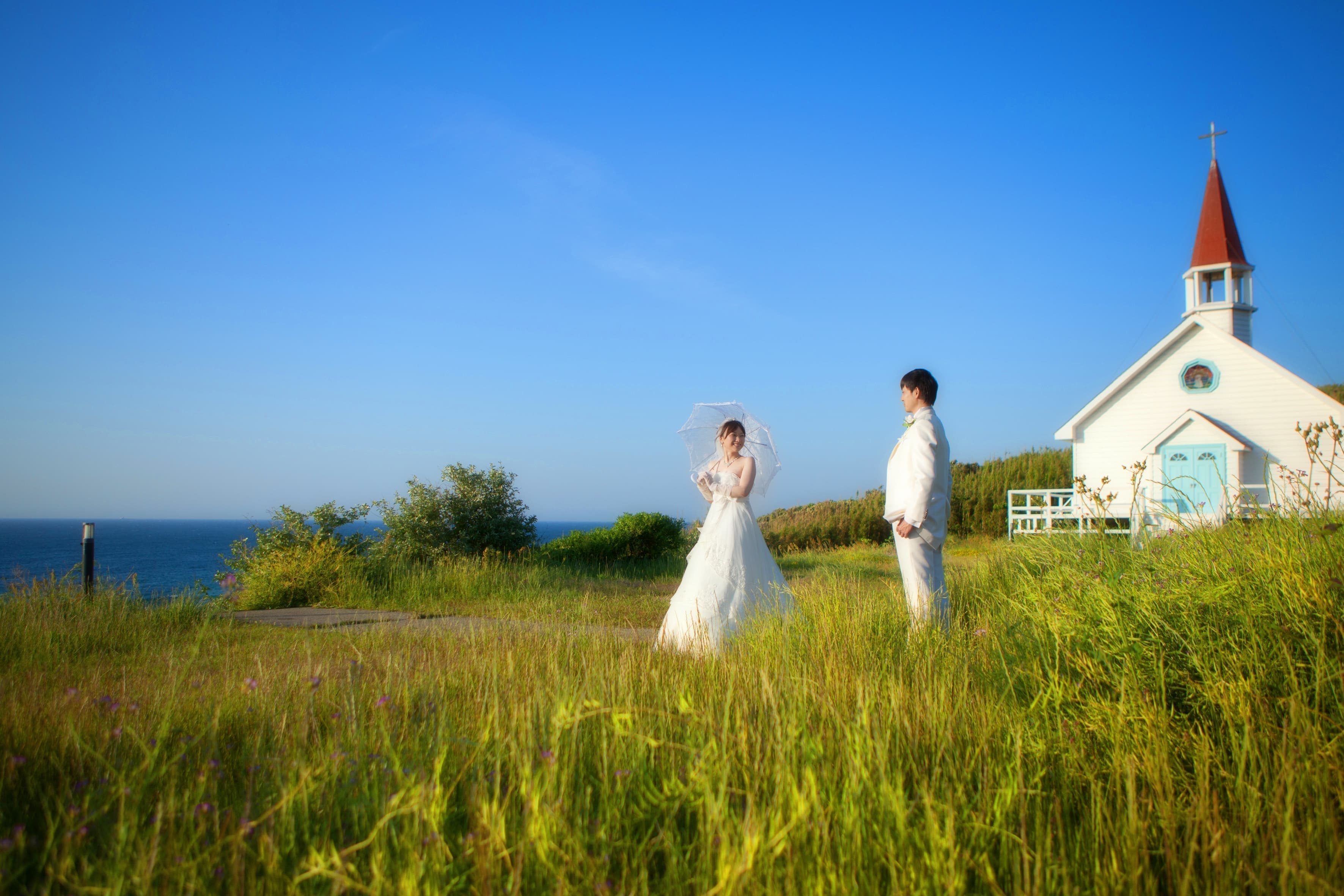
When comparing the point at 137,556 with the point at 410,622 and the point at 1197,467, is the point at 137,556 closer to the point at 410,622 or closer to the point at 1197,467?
the point at 410,622

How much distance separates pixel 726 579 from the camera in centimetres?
597

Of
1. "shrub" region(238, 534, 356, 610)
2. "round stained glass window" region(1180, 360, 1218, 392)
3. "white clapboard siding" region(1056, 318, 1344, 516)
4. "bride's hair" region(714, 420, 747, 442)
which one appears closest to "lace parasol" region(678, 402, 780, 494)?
"bride's hair" region(714, 420, 747, 442)

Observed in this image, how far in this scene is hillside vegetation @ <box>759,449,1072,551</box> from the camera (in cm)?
2222

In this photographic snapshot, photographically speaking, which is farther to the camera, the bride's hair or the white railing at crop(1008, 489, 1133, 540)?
the white railing at crop(1008, 489, 1133, 540)

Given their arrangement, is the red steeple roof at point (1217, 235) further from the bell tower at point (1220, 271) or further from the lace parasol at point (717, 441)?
the lace parasol at point (717, 441)

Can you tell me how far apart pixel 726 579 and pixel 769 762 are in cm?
345

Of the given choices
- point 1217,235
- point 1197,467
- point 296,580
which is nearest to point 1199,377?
point 1197,467

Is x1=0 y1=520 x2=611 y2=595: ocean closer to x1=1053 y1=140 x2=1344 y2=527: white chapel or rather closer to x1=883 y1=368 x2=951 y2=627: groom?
x1=883 y1=368 x2=951 y2=627: groom

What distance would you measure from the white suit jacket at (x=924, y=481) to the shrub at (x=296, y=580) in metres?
7.81

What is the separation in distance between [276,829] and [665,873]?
117 centimetres

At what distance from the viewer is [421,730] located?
275cm

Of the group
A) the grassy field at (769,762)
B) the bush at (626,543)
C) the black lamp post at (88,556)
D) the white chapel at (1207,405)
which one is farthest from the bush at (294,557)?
the white chapel at (1207,405)

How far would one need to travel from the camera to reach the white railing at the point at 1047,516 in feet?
27.7

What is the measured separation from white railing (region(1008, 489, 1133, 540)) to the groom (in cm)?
173
